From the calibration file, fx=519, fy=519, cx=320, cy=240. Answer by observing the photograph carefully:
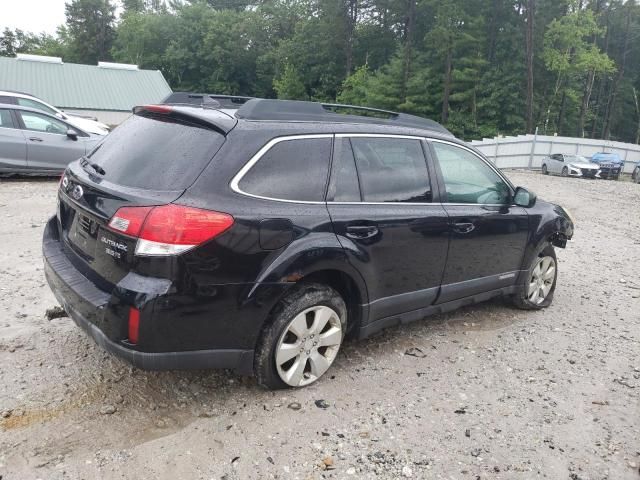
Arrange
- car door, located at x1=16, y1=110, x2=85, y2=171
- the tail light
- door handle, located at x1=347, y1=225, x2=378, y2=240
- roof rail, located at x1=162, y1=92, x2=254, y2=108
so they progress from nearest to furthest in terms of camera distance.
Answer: the tail light
door handle, located at x1=347, y1=225, x2=378, y2=240
roof rail, located at x1=162, y1=92, x2=254, y2=108
car door, located at x1=16, y1=110, x2=85, y2=171

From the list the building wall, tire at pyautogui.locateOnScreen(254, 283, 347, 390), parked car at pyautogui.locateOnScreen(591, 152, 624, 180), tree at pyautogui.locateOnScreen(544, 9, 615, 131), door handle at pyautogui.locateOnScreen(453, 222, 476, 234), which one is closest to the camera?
tire at pyautogui.locateOnScreen(254, 283, 347, 390)

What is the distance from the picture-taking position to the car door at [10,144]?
9.69 m

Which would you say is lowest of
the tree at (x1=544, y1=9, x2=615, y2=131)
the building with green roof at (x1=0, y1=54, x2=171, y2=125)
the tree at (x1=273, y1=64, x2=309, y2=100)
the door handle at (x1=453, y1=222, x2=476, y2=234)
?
the door handle at (x1=453, y1=222, x2=476, y2=234)

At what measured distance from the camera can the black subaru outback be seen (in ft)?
8.78

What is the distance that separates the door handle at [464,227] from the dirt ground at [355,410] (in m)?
0.95

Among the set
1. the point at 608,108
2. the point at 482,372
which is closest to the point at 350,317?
the point at 482,372

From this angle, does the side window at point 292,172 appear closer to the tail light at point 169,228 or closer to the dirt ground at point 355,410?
the tail light at point 169,228

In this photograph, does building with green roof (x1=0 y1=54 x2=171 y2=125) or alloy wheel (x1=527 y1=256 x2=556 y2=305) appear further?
building with green roof (x1=0 y1=54 x2=171 y2=125)

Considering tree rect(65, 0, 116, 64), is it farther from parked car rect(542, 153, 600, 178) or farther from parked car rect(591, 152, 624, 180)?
parked car rect(591, 152, 624, 180)

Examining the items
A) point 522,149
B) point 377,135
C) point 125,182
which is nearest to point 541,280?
point 377,135

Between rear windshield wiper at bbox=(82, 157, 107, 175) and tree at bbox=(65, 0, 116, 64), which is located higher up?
tree at bbox=(65, 0, 116, 64)

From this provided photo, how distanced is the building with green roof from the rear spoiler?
34.1 metres

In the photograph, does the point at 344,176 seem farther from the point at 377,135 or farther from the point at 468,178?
the point at 468,178

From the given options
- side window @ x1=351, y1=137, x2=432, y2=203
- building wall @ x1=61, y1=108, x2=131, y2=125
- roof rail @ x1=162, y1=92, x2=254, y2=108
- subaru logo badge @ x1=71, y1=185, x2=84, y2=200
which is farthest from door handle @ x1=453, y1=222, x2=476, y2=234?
building wall @ x1=61, y1=108, x2=131, y2=125
